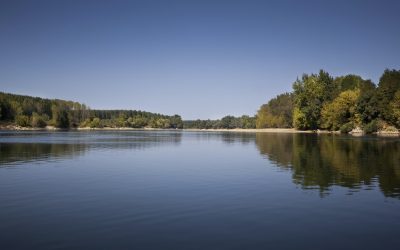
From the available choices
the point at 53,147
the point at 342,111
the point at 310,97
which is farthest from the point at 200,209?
the point at 310,97

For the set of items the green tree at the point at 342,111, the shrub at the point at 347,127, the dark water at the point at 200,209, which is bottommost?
the dark water at the point at 200,209

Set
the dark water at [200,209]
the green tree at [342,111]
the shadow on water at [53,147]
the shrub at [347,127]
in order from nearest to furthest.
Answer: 1. the dark water at [200,209]
2. the shadow on water at [53,147]
3. the shrub at [347,127]
4. the green tree at [342,111]

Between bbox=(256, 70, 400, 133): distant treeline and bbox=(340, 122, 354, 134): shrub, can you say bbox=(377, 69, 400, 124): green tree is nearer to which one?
bbox=(256, 70, 400, 133): distant treeline

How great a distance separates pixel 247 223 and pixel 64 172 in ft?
74.2

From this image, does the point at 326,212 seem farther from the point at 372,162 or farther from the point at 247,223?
the point at 372,162

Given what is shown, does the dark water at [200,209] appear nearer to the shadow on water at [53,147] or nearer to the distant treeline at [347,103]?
the shadow on water at [53,147]

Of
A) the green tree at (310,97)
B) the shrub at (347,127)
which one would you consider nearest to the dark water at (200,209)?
the shrub at (347,127)

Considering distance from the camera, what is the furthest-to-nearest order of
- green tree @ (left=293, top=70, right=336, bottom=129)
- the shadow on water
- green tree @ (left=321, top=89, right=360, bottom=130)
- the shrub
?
green tree @ (left=293, top=70, right=336, bottom=129) < green tree @ (left=321, top=89, right=360, bottom=130) < the shrub < the shadow on water

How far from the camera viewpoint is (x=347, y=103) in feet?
480

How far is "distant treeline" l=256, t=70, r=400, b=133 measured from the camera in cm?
12638

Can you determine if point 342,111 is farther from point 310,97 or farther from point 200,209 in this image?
point 200,209

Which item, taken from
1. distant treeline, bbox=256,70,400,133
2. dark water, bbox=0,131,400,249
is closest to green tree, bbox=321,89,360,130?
distant treeline, bbox=256,70,400,133

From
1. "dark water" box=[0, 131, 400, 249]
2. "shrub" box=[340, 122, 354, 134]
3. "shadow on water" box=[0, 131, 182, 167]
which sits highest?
"shrub" box=[340, 122, 354, 134]

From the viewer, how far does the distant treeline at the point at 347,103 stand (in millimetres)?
126375
